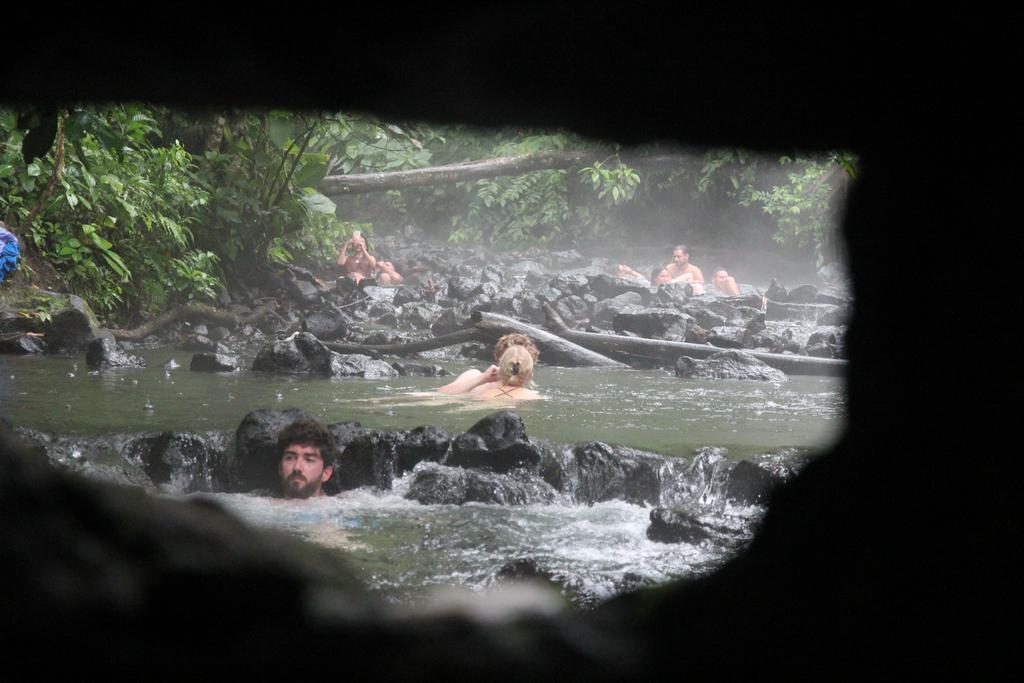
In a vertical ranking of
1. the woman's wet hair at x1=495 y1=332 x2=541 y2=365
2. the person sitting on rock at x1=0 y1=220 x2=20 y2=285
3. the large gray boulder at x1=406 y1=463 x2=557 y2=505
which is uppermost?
the person sitting on rock at x1=0 y1=220 x2=20 y2=285

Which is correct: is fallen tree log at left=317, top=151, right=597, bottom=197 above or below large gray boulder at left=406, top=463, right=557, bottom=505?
above

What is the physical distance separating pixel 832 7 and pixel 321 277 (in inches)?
519

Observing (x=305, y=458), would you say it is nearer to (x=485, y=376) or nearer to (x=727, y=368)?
(x=485, y=376)

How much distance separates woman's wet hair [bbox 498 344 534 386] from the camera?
8094mm

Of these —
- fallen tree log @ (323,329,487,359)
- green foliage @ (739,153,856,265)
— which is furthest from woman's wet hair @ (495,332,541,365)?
green foliage @ (739,153,856,265)

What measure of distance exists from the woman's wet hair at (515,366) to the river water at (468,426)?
0.29 metres

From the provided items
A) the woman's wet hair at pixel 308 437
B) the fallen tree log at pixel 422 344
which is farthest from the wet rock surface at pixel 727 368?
the woman's wet hair at pixel 308 437

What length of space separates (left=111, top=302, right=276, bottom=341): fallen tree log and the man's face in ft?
19.2

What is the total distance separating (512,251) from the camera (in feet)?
61.4

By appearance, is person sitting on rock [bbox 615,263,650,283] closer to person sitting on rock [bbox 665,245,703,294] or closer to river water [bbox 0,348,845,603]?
person sitting on rock [bbox 665,245,703,294]

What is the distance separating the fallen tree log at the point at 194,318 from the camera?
10492 millimetres

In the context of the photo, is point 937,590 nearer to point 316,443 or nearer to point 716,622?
point 716,622

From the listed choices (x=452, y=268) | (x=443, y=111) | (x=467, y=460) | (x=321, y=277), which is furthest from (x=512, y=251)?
(x=443, y=111)

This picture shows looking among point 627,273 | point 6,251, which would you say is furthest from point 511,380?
point 627,273
